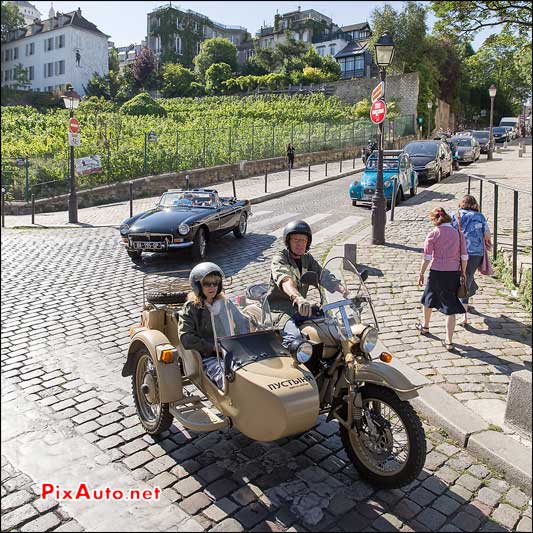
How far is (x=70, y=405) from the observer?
15.9 feet

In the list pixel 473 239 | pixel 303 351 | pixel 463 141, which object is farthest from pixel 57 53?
pixel 463 141

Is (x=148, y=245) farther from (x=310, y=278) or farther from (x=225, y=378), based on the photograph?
(x=225, y=378)

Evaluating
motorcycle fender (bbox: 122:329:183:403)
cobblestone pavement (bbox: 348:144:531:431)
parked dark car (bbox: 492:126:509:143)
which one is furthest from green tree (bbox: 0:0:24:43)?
parked dark car (bbox: 492:126:509:143)

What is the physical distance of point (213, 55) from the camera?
9.83m

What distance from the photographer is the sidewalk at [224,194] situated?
15.4 metres

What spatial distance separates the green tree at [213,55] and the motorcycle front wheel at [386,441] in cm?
623

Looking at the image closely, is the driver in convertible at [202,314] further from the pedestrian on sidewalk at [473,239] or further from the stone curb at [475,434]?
the pedestrian on sidewalk at [473,239]

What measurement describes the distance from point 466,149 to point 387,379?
27.0m

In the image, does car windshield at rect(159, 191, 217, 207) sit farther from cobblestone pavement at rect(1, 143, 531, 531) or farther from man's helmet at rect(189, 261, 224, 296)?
man's helmet at rect(189, 261, 224, 296)

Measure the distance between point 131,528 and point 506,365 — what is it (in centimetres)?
391

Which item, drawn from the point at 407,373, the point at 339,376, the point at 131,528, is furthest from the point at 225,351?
the point at 407,373

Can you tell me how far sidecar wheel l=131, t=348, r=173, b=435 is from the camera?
4.18 meters

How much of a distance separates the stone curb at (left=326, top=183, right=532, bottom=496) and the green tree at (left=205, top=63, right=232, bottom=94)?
748 cm

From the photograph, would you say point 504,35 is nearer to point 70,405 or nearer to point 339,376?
point 339,376
